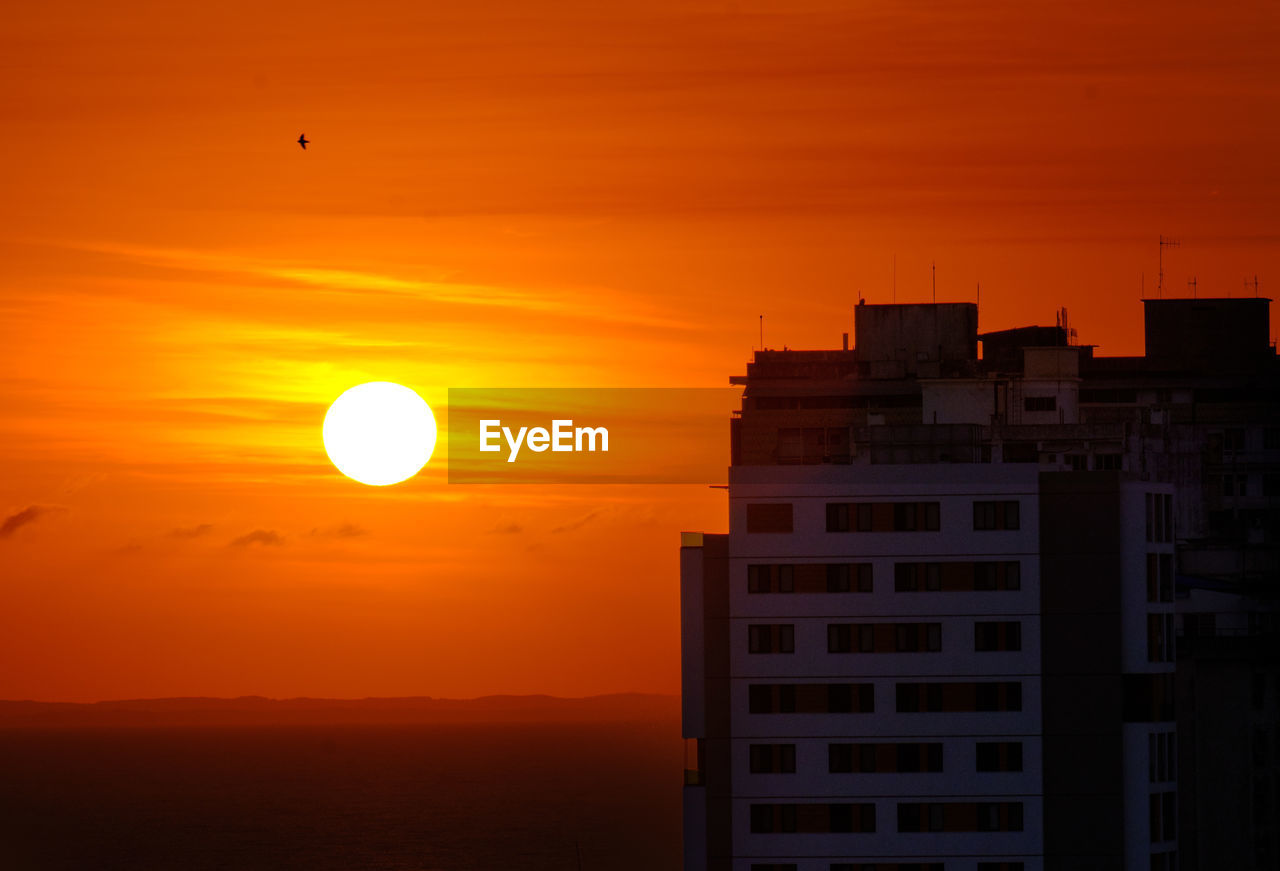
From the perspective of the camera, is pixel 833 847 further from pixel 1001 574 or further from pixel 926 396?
pixel 926 396

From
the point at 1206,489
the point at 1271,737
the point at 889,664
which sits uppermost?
the point at 1206,489

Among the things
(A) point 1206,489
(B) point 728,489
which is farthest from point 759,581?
(A) point 1206,489

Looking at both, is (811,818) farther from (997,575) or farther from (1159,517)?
(1159,517)

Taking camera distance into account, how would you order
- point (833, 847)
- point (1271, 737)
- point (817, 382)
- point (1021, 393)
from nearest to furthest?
1. point (833, 847)
2. point (1271, 737)
3. point (1021, 393)
4. point (817, 382)

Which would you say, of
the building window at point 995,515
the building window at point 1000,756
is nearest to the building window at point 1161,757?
the building window at point 1000,756

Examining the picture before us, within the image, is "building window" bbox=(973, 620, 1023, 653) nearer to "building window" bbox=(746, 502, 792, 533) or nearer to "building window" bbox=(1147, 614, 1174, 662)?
"building window" bbox=(1147, 614, 1174, 662)

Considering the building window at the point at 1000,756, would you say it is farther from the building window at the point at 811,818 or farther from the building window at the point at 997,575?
the building window at the point at 997,575

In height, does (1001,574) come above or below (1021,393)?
below
